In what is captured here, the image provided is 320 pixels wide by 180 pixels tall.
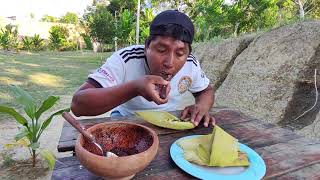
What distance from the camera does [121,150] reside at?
3.27 feet

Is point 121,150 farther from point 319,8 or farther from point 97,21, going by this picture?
point 97,21

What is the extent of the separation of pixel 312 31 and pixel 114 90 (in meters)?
3.60

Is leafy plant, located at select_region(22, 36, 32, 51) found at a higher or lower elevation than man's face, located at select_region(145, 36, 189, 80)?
lower


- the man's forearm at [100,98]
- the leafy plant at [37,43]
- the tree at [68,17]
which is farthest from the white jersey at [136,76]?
the tree at [68,17]

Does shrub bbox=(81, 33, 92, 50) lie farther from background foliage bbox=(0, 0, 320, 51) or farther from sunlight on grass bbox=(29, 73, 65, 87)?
sunlight on grass bbox=(29, 73, 65, 87)

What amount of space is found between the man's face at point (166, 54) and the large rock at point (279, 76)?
2528 millimetres

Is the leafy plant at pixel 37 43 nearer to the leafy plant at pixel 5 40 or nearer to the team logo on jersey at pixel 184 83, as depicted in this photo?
the leafy plant at pixel 5 40

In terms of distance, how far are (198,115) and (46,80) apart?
769cm

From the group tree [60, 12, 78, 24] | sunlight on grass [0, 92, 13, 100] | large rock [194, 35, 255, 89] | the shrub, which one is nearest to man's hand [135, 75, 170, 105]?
large rock [194, 35, 255, 89]

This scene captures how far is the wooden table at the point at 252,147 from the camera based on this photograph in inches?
38.5

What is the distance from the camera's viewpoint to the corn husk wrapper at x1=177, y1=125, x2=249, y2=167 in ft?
3.36

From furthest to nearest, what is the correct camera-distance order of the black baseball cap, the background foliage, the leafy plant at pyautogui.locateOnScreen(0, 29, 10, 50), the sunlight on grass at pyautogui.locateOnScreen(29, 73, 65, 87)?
the leafy plant at pyautogui.locateOnScreen(0, 29, 10, 50) < the background foliage < the sunlight on grass at pyautogui.locateOnScreen(29, 73, 65, 87) < the black baseball cap

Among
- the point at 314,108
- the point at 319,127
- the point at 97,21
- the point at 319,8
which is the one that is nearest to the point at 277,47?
the point at 314,108

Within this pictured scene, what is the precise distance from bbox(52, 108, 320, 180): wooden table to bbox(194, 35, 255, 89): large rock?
12.3 feet
